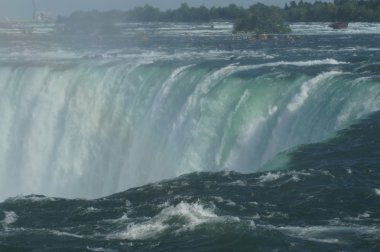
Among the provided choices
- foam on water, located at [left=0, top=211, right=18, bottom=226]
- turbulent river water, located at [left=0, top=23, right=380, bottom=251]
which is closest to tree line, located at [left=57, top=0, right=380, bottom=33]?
turbulent river water, located at [left=0, top=23, right=380, bottom=251]

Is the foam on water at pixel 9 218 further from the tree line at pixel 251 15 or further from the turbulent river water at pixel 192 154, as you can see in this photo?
the tree line at pixel 251 15

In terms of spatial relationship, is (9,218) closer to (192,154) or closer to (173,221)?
(173,221)

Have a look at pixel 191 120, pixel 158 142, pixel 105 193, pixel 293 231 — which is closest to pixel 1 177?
pixel 105 193

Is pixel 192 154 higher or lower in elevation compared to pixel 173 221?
lower

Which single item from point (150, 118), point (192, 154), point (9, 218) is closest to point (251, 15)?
point (150, 118)

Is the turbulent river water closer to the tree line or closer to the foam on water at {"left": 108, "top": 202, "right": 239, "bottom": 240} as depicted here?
the foam on water at {"left": 108, "top": 202, "right": 239, "bottom": 240}
